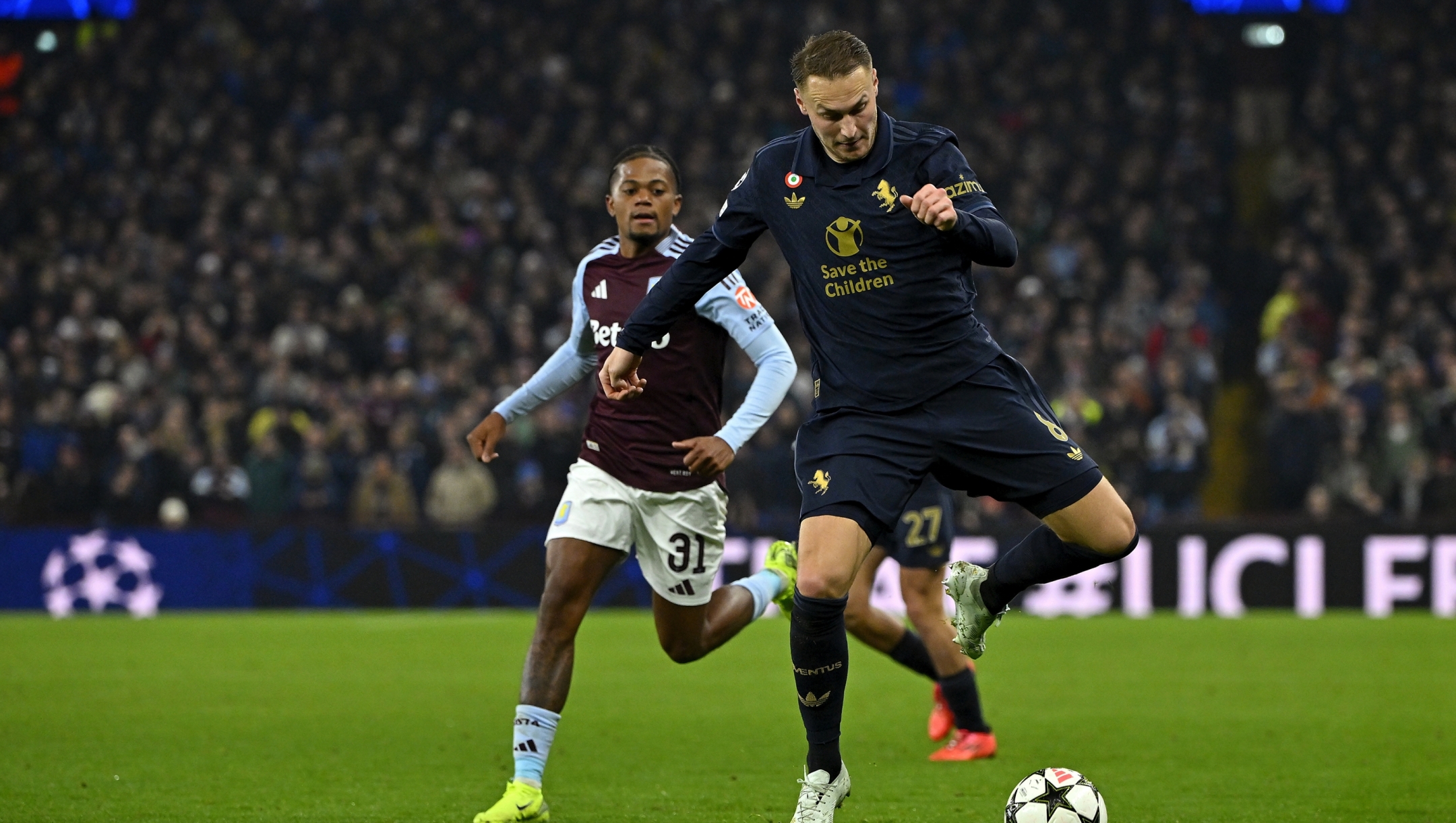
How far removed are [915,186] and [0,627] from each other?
39.3ft

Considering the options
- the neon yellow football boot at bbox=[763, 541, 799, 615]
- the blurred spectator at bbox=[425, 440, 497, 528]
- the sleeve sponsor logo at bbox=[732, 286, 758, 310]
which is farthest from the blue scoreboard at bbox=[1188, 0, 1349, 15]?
the sleeve sponsor logo at bbox=[732, 286, 758, 310]

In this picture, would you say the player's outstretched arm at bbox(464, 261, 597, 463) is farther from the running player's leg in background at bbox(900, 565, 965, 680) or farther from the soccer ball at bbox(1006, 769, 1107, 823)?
the soccer ball at bbox(1006, 769, 1107, 823)

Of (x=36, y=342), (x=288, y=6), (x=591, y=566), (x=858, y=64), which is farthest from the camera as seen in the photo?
(x=288, y=6)

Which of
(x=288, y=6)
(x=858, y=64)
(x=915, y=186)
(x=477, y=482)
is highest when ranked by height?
(x=288, y=6)

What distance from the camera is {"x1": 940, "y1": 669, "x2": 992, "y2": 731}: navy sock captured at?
7496 mm

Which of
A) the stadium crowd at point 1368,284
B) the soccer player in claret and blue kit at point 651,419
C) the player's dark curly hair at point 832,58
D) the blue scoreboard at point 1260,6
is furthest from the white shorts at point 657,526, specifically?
the blue scoreboard at point 1260,6

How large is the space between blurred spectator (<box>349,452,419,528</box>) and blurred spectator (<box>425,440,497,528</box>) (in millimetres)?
373

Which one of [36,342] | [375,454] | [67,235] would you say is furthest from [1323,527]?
[67,235]

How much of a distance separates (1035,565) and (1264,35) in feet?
62.1

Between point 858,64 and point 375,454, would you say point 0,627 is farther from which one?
point 858,64

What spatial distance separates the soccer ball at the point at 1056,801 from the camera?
518cm

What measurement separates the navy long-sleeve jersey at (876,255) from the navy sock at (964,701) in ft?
8.03

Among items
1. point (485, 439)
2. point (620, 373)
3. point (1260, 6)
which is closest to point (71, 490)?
point (485, 439)

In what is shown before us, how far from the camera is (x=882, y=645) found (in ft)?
25.4
